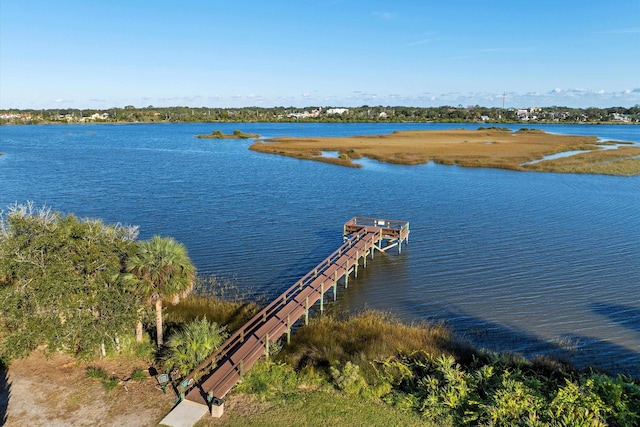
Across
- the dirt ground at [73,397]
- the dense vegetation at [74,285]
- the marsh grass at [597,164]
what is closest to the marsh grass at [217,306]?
the dense vegetation at [74,285]

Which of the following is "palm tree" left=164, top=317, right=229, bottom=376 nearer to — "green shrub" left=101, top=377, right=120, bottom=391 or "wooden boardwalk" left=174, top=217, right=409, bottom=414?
"wooden boardwalk" left=174, top=217, right=409, bottom=414

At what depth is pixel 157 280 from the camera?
1512 cm

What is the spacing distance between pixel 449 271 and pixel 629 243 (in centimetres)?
1462

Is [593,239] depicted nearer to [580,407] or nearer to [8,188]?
[580,407]

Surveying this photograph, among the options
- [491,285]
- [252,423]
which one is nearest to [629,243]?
[491,285]

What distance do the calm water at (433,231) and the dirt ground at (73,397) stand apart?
9.41m

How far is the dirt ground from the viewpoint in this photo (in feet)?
40.6

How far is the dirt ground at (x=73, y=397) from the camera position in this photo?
40.6ft

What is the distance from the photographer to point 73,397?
13359 millimetres

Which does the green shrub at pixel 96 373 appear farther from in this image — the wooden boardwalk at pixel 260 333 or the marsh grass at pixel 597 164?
the marsh grass at pixel 597 164

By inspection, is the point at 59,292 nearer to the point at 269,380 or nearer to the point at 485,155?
the point at 269,380

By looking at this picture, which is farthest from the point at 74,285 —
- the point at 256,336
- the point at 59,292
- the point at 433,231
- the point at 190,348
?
the point at 433,231

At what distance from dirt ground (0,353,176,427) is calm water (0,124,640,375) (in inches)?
371

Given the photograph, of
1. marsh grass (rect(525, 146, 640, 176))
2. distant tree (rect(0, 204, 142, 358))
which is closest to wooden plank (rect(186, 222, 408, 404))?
distant tree (rect(0, 204, 142, 358))
